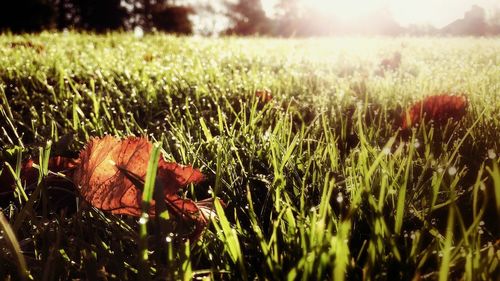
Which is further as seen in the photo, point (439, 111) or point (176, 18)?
point (176, 18)

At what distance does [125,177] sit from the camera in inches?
28.3

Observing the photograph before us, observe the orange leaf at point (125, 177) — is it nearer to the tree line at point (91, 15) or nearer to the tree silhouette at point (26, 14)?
the tree line at point (91, 15)

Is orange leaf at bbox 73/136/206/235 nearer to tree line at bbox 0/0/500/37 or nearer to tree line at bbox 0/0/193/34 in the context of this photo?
tree line at bbox 0/0/500/37

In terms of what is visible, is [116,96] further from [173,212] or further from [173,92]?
[173,212]

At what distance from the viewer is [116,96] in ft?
5.74

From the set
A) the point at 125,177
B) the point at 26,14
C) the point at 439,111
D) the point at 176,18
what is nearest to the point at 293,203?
the point at 125,177

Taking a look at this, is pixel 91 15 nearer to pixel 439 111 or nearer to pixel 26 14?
pixel 26 14

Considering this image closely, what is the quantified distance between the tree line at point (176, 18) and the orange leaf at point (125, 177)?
9.07ft

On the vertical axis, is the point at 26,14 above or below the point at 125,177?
above

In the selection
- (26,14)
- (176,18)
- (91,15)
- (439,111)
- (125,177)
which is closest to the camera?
(125,177)

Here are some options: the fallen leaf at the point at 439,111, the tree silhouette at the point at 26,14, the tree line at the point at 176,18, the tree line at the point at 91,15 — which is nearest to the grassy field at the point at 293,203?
the fallen leaf at the point at 439,111

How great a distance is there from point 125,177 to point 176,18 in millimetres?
26246

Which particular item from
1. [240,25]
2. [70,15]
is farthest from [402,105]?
[240,25]

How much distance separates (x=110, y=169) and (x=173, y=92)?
1081mm
